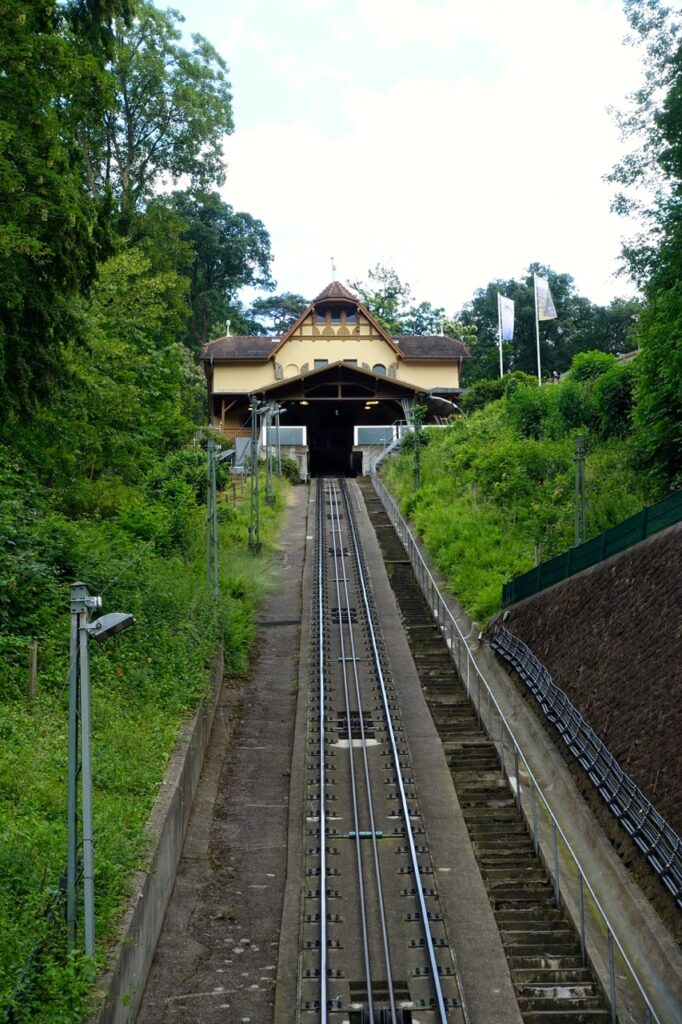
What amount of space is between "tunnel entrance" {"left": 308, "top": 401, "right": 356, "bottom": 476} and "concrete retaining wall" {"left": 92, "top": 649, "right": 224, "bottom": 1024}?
Result: 141 ft

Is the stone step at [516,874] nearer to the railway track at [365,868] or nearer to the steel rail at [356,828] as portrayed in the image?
the railway track at [365,868]

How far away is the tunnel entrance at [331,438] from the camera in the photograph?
6219 centimetres

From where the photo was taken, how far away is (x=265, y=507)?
41750mm

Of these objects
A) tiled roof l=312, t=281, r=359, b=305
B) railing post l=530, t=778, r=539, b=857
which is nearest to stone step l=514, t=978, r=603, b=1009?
railing post l=530, t=778, r=539, b=857

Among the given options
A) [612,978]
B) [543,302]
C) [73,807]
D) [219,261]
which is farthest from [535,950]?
[219,261]

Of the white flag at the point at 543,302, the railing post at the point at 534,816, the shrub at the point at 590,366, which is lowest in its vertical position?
the railing post at the point at 534,816

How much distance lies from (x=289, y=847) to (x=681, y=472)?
13.9 metres

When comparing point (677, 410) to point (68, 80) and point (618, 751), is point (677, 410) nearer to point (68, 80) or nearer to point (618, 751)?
point (618, 751)

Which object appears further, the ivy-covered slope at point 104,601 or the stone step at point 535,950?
the stone step at point 535,950

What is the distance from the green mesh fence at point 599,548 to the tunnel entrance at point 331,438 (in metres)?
37.5

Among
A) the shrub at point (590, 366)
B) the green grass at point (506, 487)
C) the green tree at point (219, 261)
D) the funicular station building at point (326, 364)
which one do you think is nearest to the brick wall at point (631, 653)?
the green grass at point (506, 487)

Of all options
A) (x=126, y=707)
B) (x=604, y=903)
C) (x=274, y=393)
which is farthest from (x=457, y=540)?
(x=274, y=393)

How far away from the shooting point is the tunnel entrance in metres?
62.2

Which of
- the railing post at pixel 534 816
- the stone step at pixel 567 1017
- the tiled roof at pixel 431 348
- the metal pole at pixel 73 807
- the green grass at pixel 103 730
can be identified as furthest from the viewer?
the tiled roof at pixel 431 348
